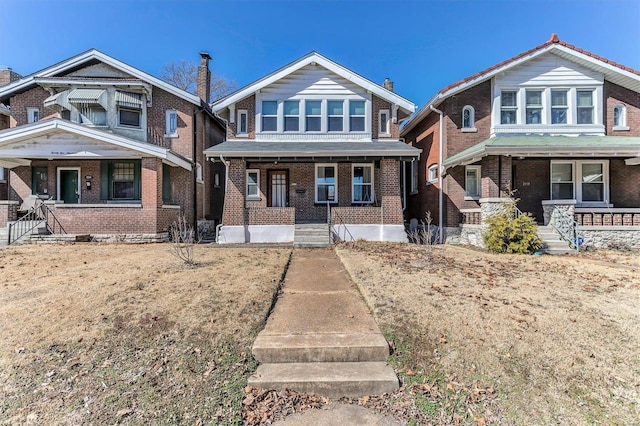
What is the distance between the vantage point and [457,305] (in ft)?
16.0

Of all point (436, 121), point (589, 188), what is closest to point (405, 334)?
point (436, 121)

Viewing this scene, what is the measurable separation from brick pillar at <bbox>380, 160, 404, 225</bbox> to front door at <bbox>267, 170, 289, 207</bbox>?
456 cm

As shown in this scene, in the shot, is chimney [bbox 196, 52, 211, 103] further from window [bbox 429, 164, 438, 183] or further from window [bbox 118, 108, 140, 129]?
window [bbox 429, 164, 438, 183]

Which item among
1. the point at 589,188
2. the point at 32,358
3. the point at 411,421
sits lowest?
Answer: the point at 411,421

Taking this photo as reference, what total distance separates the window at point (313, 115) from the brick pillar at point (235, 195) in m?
3.59

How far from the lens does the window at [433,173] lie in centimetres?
1447

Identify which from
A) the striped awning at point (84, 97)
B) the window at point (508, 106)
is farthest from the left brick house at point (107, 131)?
the window at point (508, 106)

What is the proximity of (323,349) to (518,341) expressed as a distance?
2.37 m

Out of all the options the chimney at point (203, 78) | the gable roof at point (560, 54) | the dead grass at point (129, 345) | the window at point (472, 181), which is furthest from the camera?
the chimney at point (203, 78)

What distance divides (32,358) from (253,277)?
3490mm

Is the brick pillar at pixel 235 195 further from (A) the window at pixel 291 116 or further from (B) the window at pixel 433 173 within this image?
(B) the window at pixel 433 173

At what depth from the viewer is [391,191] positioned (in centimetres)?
1264

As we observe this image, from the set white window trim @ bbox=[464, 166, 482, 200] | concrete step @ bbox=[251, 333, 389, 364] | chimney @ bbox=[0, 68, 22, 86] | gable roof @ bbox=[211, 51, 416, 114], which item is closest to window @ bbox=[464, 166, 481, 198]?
white window trim @ bbox=[464, 166, 482, 200]

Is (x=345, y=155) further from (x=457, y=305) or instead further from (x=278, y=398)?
(x=278, y=398)
